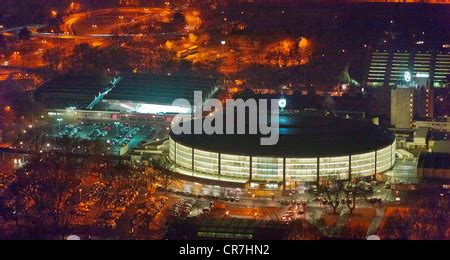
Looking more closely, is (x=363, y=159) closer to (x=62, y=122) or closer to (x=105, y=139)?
(x=105, y=139)

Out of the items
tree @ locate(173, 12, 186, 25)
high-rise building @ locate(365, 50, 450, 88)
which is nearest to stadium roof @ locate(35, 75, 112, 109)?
high-rise building @ locate(365, 50, 450, 88)

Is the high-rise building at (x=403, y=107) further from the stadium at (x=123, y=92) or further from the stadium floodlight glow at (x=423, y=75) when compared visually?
the stadium at (x=123, y=92)

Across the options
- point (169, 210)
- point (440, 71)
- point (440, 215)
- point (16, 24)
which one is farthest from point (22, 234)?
point (16, 24)

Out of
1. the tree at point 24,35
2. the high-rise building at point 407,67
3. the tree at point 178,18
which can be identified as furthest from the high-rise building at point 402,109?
the tree at point 24,35

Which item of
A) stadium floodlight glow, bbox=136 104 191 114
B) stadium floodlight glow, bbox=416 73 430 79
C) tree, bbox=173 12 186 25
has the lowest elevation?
stadium floodlight glow, bbox=136 104 191 114

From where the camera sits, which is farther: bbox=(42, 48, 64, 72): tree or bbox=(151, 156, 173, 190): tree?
bbox=(42, 48, 64, 72): tree

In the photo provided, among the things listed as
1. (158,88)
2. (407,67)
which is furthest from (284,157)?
(407,67)

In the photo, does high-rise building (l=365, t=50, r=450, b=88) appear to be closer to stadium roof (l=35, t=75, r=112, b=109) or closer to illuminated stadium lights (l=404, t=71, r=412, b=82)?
illuminated stadium lights (l=404, t=71, r=412, b=82)
